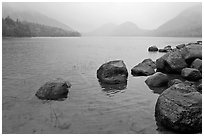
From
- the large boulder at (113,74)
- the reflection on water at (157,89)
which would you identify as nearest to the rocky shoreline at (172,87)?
the large boulder at (113,74)

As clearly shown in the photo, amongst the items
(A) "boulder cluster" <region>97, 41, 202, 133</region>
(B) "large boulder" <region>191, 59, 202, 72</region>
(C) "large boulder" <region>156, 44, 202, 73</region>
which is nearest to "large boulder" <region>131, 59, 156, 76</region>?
(A) "boulder cluster" <region>97, 41, 202, 133</region>

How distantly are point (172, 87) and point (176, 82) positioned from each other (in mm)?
4859

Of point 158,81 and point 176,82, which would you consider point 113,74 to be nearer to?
point 158,81

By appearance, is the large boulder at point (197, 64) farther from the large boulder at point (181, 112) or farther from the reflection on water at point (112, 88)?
the large boulder at point (181, 112)

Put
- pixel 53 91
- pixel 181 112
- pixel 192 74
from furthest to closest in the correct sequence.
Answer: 1. pixel 192 74
2. pixel 53 91
3. pixel 181 112

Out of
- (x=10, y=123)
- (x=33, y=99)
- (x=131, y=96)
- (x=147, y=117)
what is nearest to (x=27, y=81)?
(x=33, y=99)

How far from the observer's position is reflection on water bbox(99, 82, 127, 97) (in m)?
13.9

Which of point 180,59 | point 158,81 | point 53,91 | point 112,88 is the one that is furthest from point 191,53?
point 53,91

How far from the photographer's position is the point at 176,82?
568 inches

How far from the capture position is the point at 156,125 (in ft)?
30.2

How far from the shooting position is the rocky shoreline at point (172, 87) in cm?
849

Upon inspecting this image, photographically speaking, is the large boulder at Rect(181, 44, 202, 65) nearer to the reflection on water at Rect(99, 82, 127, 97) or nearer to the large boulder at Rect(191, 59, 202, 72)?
the large boulder at Rect(191, 59, 202, 72)

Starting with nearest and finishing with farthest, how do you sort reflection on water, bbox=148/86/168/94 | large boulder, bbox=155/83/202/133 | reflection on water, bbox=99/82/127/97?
large boulder, bbox=155/83/202/133, reflection on water, bbox=99/82/127/97, reflection on water, bbox=148/86/168/94

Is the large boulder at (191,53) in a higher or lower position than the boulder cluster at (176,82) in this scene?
higher
